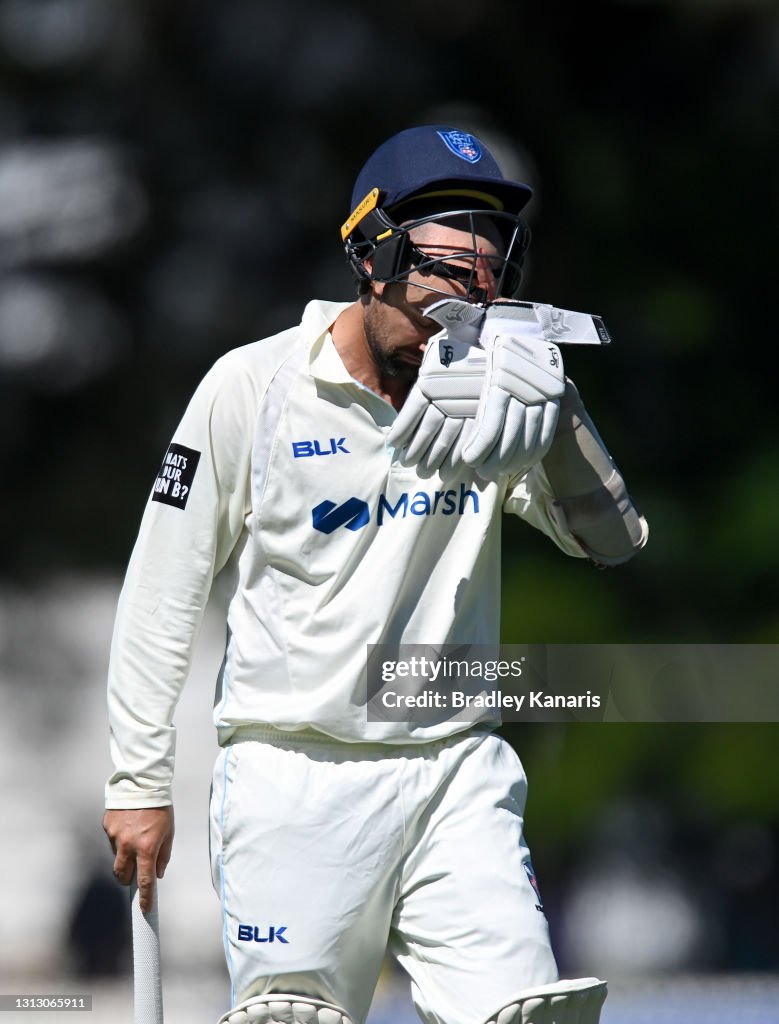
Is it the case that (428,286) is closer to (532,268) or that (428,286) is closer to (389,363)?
(389,363)

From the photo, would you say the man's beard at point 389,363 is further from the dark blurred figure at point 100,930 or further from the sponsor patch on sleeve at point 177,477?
the dark blurred figure at point 100,930

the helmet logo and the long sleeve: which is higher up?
the helmet logo

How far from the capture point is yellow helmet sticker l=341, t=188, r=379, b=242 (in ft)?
7.38

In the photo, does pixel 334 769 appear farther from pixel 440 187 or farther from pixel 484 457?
pixel 440 187

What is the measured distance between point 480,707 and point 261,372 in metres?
0.59

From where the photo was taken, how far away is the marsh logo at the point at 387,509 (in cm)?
219

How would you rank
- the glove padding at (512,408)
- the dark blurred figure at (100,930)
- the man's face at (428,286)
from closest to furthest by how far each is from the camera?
the glove padding at (512,408) → the man's face at (428,286) → the dark blurred figure at (100,930)

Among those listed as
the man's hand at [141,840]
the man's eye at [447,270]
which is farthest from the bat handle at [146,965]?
the man's eye at [447,270]

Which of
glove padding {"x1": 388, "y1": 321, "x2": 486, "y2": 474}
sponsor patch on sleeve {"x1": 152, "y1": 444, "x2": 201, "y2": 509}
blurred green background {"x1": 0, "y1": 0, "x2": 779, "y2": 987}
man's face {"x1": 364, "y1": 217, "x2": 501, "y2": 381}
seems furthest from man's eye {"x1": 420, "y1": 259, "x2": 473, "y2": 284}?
blurred green background {"x1": 0, "y1": 0, "x2": 779, "y2": 987}

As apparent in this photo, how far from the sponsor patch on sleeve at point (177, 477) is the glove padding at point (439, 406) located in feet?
1.04

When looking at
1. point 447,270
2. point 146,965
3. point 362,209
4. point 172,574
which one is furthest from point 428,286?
point 146,965

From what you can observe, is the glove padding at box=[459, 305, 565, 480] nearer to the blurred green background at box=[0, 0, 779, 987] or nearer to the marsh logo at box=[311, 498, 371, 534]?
the marsh logo at box=[311, 498, 371, 534]

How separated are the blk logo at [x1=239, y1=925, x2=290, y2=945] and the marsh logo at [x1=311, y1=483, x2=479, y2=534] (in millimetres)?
565

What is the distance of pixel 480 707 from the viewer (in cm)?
223
